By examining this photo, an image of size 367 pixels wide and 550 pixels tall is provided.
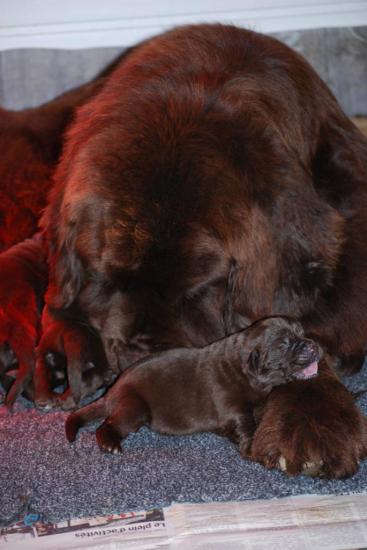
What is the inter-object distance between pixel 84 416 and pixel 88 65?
7.88 feet

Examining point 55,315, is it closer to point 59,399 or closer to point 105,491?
point 59,399

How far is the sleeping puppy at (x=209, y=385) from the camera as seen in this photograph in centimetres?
199

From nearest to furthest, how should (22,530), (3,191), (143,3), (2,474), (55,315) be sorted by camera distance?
(22,530)
(2,474)
(55,315)
(3,191)
(143,3)

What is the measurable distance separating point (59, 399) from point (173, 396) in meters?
0.37

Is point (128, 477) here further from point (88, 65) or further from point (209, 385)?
point (88, 65)

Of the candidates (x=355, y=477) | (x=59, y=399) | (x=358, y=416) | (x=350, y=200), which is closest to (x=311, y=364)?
(x=358, y=416)

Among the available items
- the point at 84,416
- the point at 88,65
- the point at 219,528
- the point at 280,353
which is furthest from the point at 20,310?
the point at 88,65

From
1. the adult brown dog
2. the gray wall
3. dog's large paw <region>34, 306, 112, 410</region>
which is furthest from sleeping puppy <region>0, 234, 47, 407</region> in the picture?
the gray wall

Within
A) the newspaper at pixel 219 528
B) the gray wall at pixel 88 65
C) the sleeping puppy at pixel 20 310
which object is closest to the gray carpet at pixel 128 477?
the newspaper at pixel 219 528

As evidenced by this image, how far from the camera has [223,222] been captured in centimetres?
197

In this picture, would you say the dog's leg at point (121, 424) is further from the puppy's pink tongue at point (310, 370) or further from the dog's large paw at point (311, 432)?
the puppy's pink tongue at point (310, 370)

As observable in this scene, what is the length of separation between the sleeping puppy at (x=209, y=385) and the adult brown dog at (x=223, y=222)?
0.19 feet

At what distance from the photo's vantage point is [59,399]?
2.22m

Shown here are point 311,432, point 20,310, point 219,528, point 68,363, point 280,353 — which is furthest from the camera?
point 20,310
